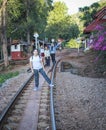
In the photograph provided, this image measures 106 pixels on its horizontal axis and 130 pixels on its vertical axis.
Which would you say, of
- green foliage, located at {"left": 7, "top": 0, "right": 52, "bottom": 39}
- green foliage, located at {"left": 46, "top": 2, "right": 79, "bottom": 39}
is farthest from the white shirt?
green foliage, located at {"left": 46, "top": 2, "right": 79, "bottom": 39}

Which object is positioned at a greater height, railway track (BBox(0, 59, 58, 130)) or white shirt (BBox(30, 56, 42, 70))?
white shirt (BBox(30, 56, 42, 70))

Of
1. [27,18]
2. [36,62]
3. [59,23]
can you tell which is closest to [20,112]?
[36,62]

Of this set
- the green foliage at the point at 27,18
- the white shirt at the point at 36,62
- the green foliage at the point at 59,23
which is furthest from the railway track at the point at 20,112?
the green foliage at the point at 59,23

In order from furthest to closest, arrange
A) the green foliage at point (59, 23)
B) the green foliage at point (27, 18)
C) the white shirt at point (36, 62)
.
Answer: the green foliage at point (59, 23)
the green foliage at point (27, 18)
the white shirt at point (36, 62)

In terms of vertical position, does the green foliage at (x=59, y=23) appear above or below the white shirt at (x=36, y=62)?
above

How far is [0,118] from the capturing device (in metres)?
9.73

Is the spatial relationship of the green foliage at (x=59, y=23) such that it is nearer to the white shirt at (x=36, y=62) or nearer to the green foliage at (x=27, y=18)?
the green foliage at (x=27, y=18)

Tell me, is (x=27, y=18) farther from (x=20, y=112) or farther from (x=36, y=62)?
(x=20, y=112)

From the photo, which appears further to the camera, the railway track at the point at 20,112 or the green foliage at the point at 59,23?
the green foliage at the point at 59,23

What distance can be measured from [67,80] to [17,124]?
9946 mm

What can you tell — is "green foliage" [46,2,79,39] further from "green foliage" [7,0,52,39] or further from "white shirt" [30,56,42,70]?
"white shirt" [30,56,42,70]

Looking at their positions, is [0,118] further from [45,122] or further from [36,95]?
[36,95]

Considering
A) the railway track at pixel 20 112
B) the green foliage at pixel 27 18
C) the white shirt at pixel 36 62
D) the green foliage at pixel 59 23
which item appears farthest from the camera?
the green foliage at pixel 59 23

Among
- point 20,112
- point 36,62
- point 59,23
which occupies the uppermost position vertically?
point 59,23
